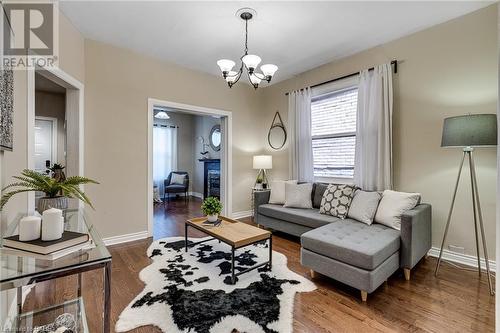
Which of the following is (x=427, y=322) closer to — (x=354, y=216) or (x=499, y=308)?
(x=499, y=308)

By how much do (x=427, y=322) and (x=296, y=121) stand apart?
3.30 meters

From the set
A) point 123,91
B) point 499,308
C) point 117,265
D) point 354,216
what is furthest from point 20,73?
point 354,216

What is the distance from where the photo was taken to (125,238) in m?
3.42

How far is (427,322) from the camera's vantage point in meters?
1.73

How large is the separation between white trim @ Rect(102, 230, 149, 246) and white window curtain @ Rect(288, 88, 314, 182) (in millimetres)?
2704

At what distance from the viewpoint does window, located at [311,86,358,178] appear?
368 cm

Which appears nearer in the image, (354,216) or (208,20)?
(208,20)

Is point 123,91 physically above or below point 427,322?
above

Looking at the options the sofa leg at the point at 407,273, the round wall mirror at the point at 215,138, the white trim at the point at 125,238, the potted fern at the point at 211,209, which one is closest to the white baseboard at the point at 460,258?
the sofa leg at the point at 407,273

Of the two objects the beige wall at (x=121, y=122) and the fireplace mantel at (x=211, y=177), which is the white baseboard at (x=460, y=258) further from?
the fireplace mantel at (x=211, y=177)

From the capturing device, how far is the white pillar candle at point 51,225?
3.65ft

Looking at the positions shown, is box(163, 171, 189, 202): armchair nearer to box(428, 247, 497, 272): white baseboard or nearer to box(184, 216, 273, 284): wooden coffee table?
box(184, 216, 273, 284): wooden coffee table

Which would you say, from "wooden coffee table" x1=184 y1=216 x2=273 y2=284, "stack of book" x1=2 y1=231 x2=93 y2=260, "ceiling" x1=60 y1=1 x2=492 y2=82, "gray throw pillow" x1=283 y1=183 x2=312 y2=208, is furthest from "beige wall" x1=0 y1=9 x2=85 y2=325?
"gray throw pillow" x1=283 y1=183 x2=312 y2=208

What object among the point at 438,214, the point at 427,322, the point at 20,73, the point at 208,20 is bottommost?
the point at 427,322
